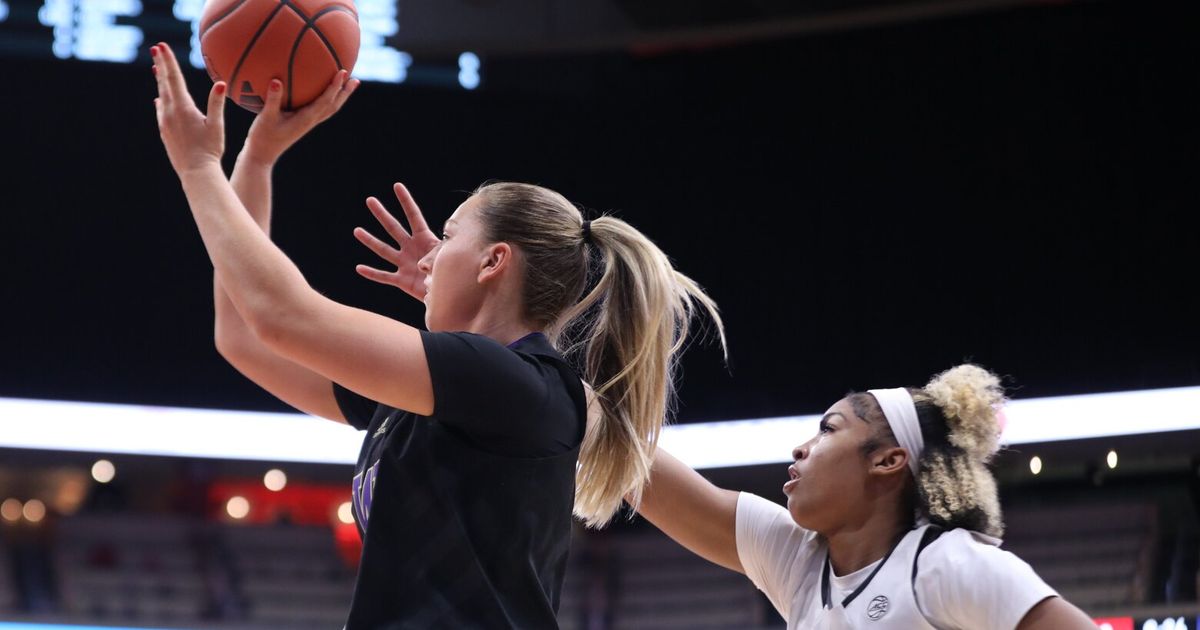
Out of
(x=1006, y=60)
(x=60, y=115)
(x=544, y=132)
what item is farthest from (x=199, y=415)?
(x=1006, y=60)

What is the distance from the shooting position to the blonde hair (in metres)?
1.99

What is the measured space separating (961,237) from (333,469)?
194 inches

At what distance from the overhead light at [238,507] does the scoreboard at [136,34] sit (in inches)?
127

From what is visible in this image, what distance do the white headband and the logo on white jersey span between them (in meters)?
0.31

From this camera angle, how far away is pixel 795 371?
8828 mm

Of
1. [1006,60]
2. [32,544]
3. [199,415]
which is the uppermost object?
[1006,60]

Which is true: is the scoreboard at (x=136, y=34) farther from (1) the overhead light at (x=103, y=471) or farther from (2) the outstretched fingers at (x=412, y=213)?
(2) the outstretched fingers at (x=412, y=213)

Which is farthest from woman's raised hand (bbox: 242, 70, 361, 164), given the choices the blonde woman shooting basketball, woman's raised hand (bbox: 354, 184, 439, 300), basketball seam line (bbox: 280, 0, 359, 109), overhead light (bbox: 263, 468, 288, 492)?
overhead light (bbox: 263, 468, 288, 492)

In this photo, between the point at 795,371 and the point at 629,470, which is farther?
the point at 795,371

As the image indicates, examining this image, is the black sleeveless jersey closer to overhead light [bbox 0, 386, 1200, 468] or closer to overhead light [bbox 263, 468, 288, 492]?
overhead light [bbox 0, 386, 1200, 468]

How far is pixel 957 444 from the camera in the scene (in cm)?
251

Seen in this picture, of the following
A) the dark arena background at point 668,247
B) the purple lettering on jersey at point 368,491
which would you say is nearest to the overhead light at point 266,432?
the dark arena background at point 668,247

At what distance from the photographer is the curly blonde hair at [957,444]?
2.43 m

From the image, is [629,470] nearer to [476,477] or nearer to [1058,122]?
[476,477]
